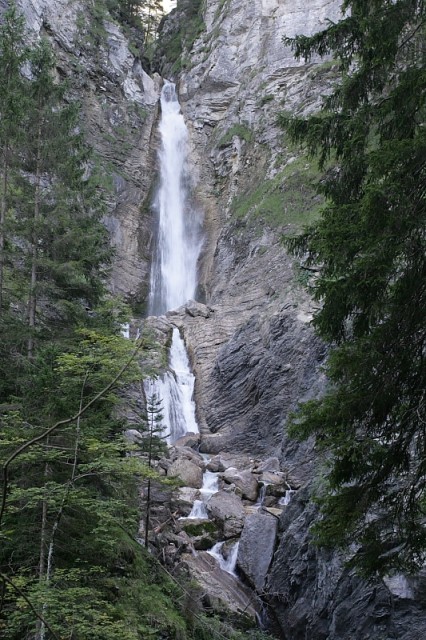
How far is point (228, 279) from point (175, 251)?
18.9 feet

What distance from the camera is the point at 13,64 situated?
42.0 ft

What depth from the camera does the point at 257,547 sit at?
12.5 m

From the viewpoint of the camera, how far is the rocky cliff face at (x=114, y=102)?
1280 inches

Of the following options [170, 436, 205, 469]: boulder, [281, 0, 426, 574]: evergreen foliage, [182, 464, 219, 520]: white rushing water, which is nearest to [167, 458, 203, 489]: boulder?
[182, 464, 219, 520]: white rushing water

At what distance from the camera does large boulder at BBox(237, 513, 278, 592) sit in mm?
12078

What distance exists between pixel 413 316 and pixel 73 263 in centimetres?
814

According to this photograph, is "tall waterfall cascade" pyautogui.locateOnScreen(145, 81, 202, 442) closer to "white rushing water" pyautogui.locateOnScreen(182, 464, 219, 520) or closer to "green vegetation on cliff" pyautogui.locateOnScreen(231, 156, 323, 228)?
"green vegetation on cliff" pyautogui.locateOnScreen(231, 156, 323, 228)

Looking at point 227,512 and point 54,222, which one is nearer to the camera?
point 54,222

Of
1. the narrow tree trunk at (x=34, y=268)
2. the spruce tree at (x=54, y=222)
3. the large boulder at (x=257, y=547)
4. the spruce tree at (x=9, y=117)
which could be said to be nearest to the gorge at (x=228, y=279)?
the large boulder at (x=257, y=547)

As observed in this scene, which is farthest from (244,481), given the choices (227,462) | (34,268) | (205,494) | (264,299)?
(264,299)

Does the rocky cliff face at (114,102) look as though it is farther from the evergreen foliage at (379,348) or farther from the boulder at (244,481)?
the evergreen foliage at (379,348)

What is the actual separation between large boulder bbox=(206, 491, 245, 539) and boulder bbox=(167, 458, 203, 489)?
1074mm

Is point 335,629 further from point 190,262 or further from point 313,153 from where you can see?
point 190,262

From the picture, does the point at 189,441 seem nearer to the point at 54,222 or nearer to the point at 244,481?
the point at 244,481
